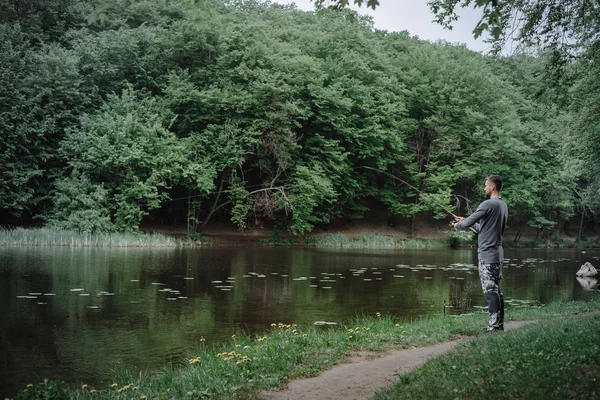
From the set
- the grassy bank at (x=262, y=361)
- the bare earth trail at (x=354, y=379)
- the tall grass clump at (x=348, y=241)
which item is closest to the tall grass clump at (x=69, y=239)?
the tall grass clump at (x=348, y=241)

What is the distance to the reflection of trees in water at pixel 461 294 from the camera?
Answer: 12.9m

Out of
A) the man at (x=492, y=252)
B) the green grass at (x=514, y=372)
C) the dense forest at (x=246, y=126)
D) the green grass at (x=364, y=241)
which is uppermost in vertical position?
the dense forest at (x=246, y=126)

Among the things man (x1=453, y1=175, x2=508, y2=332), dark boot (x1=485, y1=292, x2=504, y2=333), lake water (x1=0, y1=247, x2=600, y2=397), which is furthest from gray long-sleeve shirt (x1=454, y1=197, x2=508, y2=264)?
lake water (x1=0, y1=247, x2=600, y2=397)

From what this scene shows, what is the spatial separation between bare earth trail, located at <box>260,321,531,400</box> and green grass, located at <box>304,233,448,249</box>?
2990 cm

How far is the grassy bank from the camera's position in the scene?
212 inches

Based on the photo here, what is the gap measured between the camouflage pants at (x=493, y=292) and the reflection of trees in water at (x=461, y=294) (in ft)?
15.1

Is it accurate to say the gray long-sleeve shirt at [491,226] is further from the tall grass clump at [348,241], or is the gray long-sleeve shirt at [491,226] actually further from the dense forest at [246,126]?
the tall grass clump at [348,241]

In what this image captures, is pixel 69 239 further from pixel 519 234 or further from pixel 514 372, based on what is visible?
pixel 519 234

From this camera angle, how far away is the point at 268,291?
46.1ft

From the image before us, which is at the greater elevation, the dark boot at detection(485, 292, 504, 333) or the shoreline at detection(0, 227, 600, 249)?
the dark boot at detection(485, 292, 504, 333)

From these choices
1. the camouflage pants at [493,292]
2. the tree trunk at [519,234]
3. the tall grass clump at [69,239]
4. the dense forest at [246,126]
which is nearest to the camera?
the camouflage pants at [493,292]

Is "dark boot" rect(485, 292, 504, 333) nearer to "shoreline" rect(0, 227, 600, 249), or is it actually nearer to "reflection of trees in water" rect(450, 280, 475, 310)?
"reflection of trees in water" rect(450, 280, 475, 310)

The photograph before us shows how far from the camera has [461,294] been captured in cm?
1480

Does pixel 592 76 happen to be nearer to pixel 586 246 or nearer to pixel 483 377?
pixel 483 377
